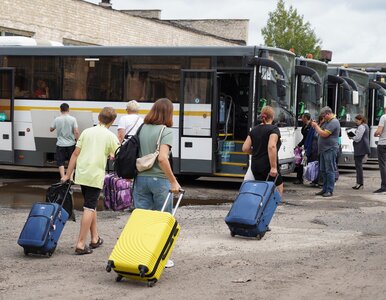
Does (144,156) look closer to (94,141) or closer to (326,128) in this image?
(94,141)

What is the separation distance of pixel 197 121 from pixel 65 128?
292cm

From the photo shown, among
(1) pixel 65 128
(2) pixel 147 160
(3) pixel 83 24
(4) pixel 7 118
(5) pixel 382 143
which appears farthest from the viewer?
(3) pixel 83 24

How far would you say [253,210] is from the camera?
32.7 feet

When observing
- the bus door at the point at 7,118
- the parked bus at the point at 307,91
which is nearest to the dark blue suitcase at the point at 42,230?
the bus door at the point at 7,118

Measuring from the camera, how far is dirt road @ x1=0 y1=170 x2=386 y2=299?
7238 mm

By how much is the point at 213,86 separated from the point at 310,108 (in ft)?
14.0

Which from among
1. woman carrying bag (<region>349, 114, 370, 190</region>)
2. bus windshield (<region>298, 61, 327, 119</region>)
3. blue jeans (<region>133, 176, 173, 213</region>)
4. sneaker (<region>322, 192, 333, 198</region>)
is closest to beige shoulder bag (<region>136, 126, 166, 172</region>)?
blue jeans (<region>133, 176, 173, 213</region>)

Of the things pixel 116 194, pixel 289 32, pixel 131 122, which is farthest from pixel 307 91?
pixel 289 32

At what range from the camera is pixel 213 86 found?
16516 millimetres

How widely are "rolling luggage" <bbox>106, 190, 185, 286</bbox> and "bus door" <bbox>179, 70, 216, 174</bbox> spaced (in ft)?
29.2

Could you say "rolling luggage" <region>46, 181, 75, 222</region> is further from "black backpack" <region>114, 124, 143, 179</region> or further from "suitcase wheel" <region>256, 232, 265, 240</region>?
"suitcase wheel" <region>256, 232, 265, 240</region>

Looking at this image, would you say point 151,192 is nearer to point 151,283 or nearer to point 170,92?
point 151,283

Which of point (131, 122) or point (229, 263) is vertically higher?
point (131, 122)

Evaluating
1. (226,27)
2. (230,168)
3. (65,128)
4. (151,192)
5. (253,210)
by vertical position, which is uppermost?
(226,27)
